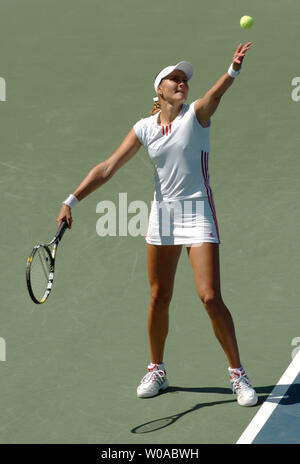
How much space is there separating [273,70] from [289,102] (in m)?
0.76

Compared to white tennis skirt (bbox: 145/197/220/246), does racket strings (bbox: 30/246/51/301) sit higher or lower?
lower

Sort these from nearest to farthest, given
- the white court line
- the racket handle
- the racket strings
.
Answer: the white court line, the racket strings, the racket handle

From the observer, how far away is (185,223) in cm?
743

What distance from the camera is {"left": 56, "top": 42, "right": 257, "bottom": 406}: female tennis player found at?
7336 millimetres

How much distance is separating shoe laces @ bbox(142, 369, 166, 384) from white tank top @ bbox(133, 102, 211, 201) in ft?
4.61

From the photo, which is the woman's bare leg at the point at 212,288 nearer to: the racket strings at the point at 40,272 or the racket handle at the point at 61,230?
the racket handle at the point at 61,230

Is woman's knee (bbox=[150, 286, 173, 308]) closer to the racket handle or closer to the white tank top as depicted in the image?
the white tank top

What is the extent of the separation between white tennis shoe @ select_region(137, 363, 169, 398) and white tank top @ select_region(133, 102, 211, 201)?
4.59 ft

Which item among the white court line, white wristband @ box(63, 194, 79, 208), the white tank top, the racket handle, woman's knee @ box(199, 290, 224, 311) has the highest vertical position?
the white tank top

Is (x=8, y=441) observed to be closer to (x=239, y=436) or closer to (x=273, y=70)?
(x=239, y=436)

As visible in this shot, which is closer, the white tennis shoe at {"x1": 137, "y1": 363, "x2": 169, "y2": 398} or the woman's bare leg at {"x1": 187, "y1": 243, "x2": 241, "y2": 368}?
the woman's bare leg at {"x1": 187, "y1": 243, "x2": 241, "y2": 368}

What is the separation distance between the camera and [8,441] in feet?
23.2

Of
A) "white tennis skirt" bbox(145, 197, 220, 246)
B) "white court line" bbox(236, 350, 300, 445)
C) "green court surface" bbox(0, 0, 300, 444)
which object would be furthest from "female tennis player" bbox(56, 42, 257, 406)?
"green court surface" bbox(0, 0, 300, 444)

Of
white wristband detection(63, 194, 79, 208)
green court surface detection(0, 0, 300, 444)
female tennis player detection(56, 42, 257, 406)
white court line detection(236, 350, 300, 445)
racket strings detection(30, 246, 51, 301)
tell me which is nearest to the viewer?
white court line detection(236, 350, 300, 445)
